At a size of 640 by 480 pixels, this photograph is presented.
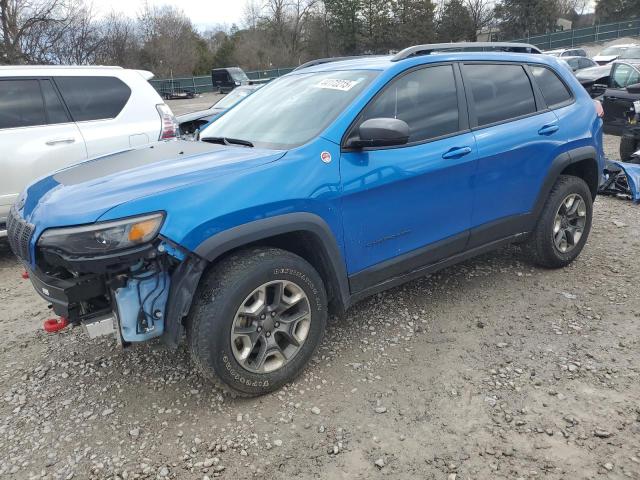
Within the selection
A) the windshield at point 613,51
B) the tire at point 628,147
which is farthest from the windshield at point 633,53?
the tire at point 628,147

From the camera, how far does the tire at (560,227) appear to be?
425cm

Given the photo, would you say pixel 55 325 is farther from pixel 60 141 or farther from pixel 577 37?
pixel 577 37

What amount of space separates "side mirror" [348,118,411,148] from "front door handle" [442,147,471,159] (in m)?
0.55

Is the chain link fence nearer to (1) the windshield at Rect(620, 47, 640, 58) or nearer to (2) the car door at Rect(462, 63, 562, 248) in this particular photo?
(1) the windshield at Rect(620, 47, 640, 58)

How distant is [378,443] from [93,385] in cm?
173

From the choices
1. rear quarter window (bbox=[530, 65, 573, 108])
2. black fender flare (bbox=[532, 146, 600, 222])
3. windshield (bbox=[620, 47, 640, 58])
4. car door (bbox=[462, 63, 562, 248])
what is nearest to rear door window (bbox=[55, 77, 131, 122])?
car door (bbox=[462, 63, 562, 248])

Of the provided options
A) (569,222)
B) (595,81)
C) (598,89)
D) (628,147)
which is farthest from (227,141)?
(595,81)

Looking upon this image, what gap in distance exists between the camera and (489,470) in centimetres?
238

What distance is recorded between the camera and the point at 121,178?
2742 mm

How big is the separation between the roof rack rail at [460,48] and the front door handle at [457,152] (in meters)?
0.70

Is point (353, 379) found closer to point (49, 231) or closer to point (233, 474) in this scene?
point (233, 474)

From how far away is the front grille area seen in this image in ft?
8.65

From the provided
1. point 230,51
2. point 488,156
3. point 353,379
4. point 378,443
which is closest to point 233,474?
point 378,443

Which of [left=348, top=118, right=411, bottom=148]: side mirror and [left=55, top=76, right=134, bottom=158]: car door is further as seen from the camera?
[left=55, top=76, right=134, bottom=158]: car door
